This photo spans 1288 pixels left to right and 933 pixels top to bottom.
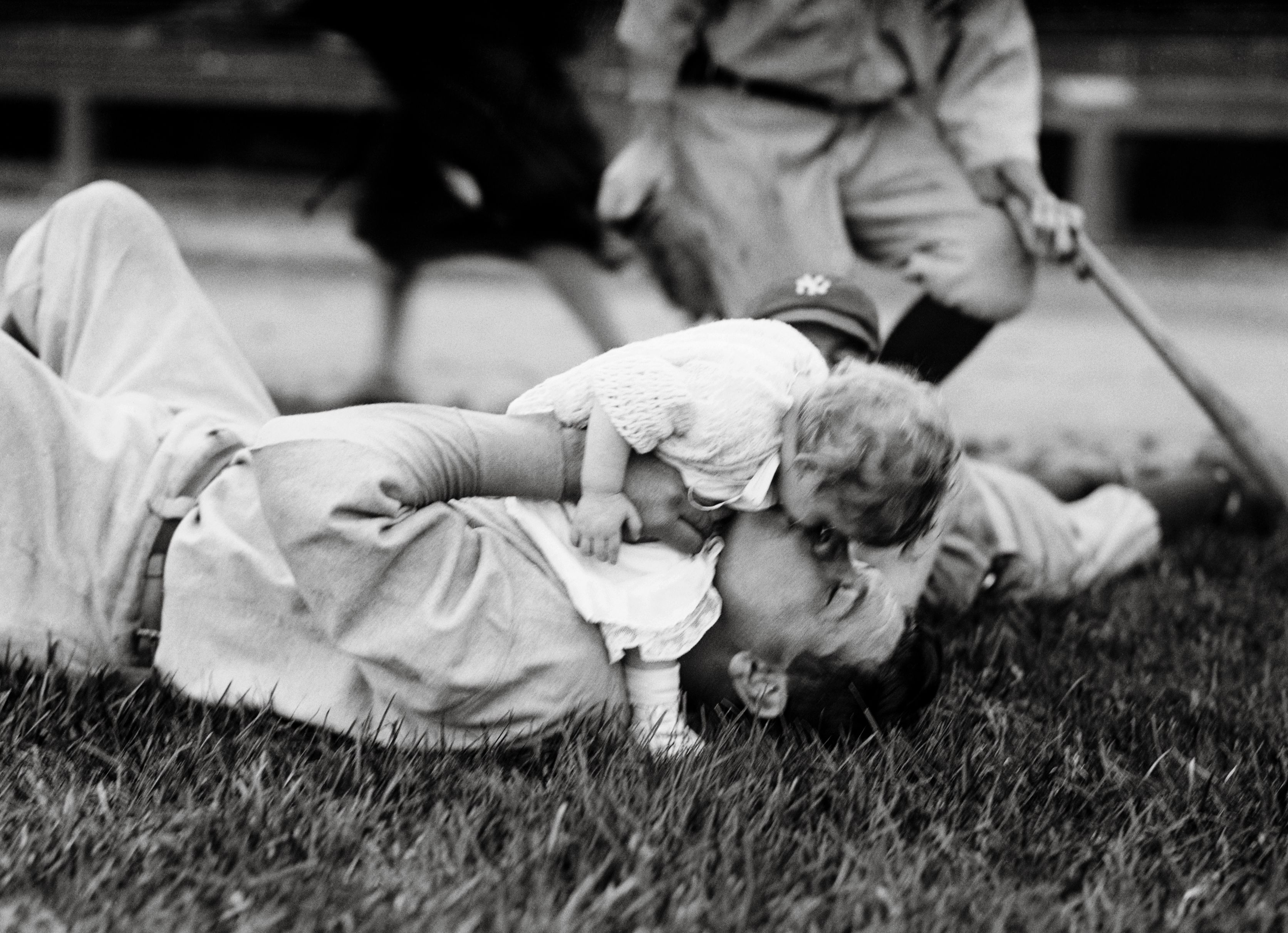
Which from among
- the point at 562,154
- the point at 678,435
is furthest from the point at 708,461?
the point at 562,154

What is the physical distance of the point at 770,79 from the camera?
3559 mm

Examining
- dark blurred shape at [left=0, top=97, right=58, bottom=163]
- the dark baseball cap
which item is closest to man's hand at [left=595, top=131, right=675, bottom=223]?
the dark baseball cap

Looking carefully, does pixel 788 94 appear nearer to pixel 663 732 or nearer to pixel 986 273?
pixel 986 273

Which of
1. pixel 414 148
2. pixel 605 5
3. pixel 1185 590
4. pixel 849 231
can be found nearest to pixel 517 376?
pixel 414 148

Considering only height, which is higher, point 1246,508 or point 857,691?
point 857,691

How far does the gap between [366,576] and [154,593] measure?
1.47 feet

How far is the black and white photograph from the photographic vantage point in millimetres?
1876

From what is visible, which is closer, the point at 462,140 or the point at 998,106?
the point at 998,106

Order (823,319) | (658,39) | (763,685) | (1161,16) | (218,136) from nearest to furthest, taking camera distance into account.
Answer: (763,685) → (823,319) → (658,39) → (1161,16) → (218,136)

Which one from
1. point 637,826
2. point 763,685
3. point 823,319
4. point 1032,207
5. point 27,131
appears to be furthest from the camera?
point 27,131

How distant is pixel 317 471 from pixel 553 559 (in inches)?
13.4

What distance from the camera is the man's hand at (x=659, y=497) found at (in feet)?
7.13

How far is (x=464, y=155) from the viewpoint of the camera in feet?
20.6

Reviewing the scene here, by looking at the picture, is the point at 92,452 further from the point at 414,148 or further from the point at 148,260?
the point at 414,148
